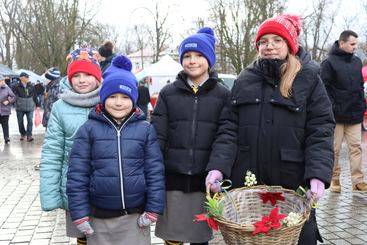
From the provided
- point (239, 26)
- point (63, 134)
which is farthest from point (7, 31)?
point (63, 134)

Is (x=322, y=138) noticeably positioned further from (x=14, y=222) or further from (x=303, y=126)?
(x=14, y=222)

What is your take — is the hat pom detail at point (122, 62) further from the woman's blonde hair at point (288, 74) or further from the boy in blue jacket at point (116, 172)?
the woman's blonde hair at point (288, 74)

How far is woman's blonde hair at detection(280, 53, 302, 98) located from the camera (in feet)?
8.58

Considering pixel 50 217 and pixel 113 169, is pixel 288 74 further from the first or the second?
pixel 50 217

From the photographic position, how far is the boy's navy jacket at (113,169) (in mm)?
2705

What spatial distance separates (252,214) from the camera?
2.63 m

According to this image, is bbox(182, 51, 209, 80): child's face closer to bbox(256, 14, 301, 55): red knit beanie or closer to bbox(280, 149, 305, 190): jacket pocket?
bbox(256, 14, 301, 55): red knit beanie

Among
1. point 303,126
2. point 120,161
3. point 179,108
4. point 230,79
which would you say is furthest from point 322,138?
point 230,79

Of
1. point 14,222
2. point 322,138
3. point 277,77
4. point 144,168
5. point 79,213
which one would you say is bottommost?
point 14,222

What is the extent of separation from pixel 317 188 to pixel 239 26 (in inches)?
1059

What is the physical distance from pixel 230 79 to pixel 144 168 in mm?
16136

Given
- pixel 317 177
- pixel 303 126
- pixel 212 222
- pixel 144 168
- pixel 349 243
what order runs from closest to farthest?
pixel 212 222
pixel 317 177
pixel 303 126
pixel 144 168
pixel 349 243

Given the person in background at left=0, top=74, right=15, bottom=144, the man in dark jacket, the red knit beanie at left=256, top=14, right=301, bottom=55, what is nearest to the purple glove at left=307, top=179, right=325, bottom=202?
the red knit beanie at left=256, top=14, right=301, bottom=55

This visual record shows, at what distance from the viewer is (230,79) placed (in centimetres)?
1866
